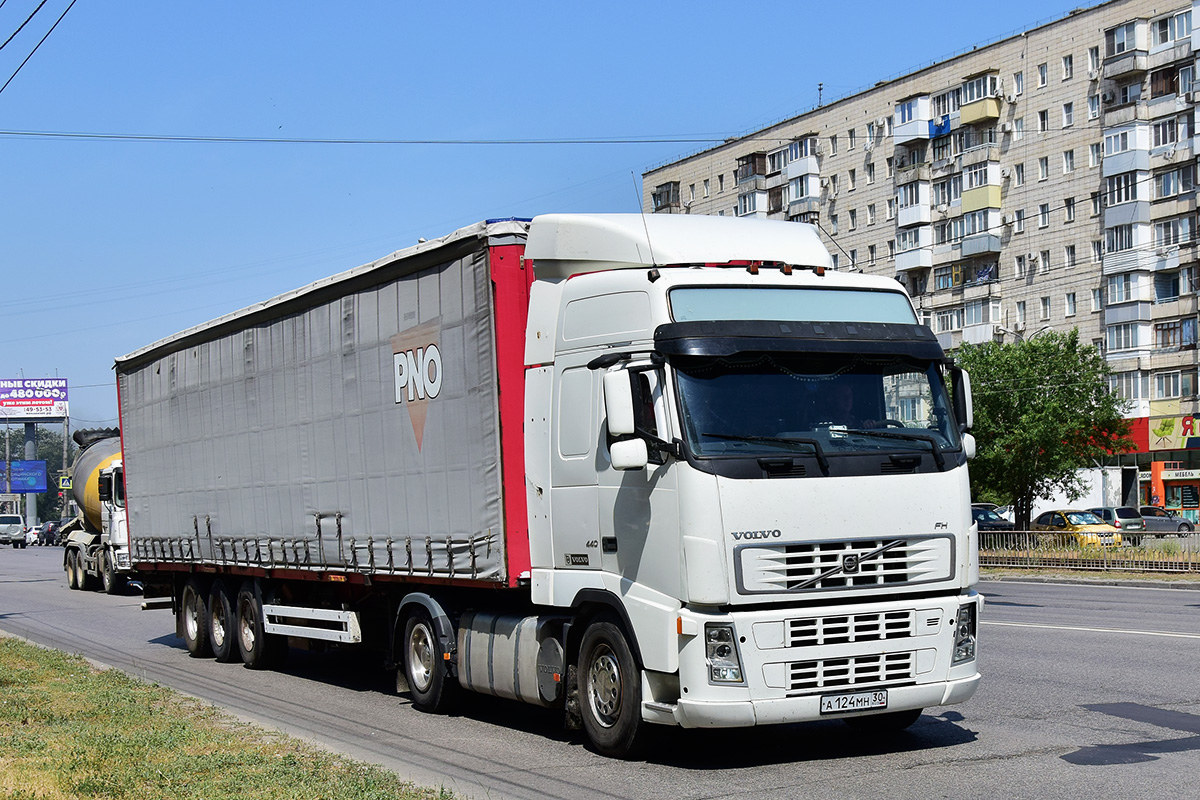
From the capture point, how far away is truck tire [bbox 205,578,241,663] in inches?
646

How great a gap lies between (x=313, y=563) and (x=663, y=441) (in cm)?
616

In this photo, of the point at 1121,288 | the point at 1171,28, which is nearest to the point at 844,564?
the point at 1121,288

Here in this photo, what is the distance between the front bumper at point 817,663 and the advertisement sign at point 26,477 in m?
134

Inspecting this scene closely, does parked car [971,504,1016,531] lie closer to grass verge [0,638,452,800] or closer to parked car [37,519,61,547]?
grass verge [0,638,452,800]

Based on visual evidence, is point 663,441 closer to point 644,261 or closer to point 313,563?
point 644,261

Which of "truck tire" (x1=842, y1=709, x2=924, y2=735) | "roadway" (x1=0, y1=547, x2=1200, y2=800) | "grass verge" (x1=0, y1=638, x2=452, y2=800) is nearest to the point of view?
"grass verge" (x1=0, y1=638, x2=452, y2=800)

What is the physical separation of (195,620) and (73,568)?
59.0 feet

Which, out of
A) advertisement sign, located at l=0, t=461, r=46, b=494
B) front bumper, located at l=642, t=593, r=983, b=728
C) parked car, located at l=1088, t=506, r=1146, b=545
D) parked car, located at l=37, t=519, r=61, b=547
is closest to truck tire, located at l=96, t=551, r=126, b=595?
front bumper, located at l=642, t=593, r=983, b=728

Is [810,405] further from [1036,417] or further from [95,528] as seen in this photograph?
[1036,417]

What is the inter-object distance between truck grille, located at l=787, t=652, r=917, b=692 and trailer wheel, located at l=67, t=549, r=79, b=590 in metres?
28.3

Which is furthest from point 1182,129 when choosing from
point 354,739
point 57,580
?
point 354,739

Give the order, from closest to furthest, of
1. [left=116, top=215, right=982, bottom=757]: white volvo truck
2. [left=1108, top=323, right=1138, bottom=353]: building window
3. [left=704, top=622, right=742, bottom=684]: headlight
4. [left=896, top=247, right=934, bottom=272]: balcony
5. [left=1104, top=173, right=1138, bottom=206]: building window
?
[left=704, top=622, right=742, bottom=684]: headlight < [left=116, top=215, right=982, bottom=757]: white volvo truck < [left=1104, top=173, right=1138, bottom=206]: building window < [left=1108, top=323, right=1138, bottom=353]: building window < [left=896, top=247, right=934, bottom=272]: balcony

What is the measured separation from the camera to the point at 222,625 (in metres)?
16.8

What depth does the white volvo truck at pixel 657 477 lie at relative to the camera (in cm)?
847
